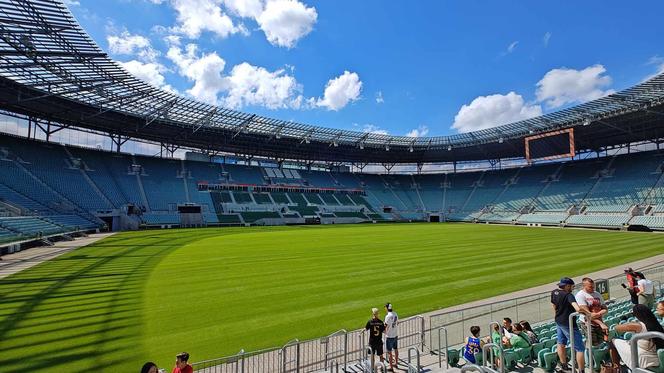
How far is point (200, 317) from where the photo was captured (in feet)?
35.7

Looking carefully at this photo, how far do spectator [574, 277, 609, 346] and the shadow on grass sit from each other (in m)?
9.46

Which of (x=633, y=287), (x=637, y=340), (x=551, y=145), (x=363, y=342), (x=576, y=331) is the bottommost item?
(x=363, y=342)

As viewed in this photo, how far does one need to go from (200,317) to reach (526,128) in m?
60.9

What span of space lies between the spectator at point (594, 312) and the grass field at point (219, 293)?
6357 millimetres

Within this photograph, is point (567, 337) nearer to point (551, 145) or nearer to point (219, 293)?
point (219, 293)

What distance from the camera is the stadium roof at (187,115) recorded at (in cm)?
2334

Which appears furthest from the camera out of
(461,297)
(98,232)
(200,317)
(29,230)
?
(98,232)

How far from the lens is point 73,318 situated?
10.5m

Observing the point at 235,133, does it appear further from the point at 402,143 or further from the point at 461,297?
the point at 461,297

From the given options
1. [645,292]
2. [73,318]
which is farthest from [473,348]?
[73,318]

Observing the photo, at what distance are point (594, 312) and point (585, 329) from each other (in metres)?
0.43

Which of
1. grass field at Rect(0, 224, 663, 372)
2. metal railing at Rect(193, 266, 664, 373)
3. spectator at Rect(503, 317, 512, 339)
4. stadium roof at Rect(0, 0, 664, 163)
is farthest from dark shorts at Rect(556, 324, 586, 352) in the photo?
stadium roof at Rect(0, 0, 664, 163)

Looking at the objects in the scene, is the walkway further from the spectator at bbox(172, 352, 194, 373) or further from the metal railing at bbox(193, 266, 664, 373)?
the spectator at bbox(172, 352, 194, 373)

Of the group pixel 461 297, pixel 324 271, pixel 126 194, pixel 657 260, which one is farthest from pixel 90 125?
pixel 657 260
